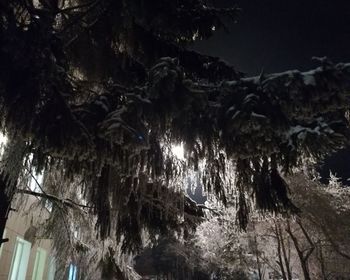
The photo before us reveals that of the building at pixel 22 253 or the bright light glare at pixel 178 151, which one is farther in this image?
the building at pixel 22 253

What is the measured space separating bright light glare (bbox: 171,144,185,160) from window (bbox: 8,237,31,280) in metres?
9.42

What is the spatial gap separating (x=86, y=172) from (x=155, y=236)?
2489 millimetres

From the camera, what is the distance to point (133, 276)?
20.6 feet

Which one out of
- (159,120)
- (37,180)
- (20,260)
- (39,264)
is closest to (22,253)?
(20,260)

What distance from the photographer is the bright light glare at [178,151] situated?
331cm

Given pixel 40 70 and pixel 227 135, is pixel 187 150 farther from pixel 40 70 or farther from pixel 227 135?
pixel 40 70

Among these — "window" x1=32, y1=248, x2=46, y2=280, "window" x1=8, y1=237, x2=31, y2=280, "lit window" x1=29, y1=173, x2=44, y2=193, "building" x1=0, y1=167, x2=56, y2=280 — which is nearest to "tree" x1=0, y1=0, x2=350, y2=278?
"lit window" x1=29, y1=173, x2=44, y2=193

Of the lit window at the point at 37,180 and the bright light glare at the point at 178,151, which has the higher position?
the lit window at the point at 37,180

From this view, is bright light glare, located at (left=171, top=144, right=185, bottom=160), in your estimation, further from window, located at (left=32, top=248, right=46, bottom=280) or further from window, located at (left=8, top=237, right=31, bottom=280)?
window, located at (left=32, top=248, right=46, bottom=280)

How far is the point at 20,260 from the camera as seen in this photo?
38.9 feet

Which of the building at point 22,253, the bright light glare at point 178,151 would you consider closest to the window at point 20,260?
the building at point 22,253

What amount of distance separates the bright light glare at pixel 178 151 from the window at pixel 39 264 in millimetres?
11659

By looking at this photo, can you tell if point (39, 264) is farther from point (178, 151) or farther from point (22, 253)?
point (178, 151)

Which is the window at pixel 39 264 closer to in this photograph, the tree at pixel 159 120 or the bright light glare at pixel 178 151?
the tree at pixel 159 120
